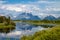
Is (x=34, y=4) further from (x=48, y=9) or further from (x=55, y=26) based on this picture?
(x=55, y=26)

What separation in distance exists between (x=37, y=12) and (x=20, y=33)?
1.69ft

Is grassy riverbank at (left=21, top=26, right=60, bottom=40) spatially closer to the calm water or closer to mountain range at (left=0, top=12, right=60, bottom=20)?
the calm water

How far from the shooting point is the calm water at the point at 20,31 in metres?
2.98

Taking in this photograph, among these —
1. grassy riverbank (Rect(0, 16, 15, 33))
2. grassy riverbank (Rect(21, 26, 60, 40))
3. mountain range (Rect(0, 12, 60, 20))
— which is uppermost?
mountain range (Rect(0, 12, 60, 20))

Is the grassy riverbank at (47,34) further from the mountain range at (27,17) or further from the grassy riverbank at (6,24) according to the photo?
the grassy riverbank at (6,24)

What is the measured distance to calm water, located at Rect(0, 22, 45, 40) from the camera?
298 cm

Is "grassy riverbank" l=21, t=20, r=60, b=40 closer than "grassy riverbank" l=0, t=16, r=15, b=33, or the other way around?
"grassy riverbank" l=21, t=20, r=60, b=40

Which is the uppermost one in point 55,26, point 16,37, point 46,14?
point 46,14

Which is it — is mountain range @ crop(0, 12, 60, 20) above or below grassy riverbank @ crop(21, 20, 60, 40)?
above

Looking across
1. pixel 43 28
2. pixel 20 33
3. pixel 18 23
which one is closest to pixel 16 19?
pixel 18 23

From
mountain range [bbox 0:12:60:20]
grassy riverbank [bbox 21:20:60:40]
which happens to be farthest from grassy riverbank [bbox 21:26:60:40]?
mountain range [bbox 0:12:60:20]

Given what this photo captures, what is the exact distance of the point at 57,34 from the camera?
9.48ft

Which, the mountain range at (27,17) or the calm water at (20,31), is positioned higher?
the mountain range at (27,17)

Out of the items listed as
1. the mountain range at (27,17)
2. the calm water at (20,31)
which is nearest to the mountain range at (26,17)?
the mountain range at (27,17)
